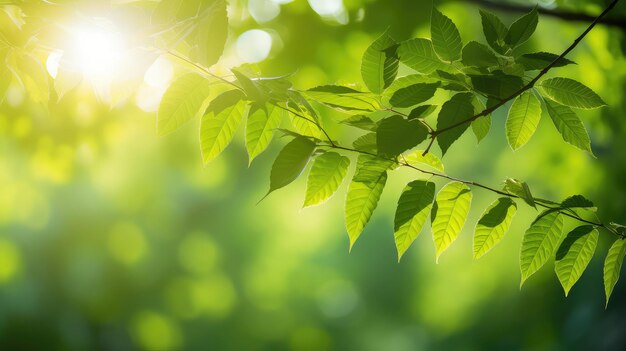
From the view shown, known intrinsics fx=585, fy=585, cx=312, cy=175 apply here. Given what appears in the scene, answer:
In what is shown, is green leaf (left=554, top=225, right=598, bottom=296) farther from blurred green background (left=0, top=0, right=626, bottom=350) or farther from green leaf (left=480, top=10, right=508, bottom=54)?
blurred green background (left=0, top=0, right=626, bottom=350)

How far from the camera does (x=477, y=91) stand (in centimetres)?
101

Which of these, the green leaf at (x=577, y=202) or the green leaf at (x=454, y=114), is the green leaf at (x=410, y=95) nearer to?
the green leaf at (x=454, y=114)

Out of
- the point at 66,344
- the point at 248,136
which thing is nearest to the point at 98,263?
the point at 66,344

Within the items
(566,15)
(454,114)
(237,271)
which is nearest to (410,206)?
(454,114)

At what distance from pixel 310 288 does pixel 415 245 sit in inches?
102

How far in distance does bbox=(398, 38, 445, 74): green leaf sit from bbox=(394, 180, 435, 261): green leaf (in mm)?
214

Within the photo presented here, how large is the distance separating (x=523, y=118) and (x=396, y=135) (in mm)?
325

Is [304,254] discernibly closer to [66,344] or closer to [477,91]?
[66,344]

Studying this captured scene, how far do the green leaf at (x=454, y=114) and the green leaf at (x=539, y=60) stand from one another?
118mm

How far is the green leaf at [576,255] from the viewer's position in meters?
1.17

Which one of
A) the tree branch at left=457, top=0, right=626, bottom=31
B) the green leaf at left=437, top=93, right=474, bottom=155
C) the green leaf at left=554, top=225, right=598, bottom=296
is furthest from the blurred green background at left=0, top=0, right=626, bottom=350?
the green leaf at left=437, top=93, right=474, bottom=155

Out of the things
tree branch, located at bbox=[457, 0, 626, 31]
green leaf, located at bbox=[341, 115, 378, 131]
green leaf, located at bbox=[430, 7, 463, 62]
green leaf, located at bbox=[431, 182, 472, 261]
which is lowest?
green leaf, located at bbox=[431, 182, 472, 261]

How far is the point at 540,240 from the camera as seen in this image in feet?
3.87

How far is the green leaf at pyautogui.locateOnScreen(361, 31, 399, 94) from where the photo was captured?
1027mm
